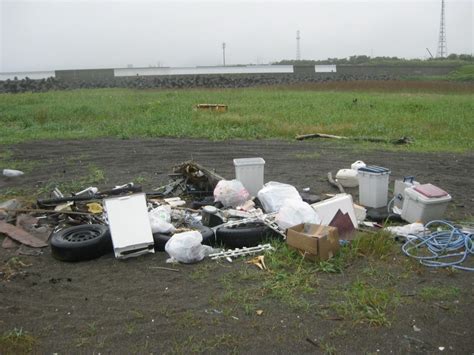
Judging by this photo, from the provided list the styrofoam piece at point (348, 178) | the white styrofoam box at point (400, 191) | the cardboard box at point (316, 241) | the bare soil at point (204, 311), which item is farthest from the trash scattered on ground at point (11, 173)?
the white styrofoam box at point (400, 191)

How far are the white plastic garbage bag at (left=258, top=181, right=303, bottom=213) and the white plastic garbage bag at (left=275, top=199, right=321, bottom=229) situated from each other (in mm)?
529

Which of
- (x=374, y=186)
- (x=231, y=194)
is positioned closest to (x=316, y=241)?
(x=231, y=194)

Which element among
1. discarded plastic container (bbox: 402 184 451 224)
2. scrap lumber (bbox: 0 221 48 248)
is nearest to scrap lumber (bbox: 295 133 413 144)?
discarded plastic container (bbox: 402 184 451 224)

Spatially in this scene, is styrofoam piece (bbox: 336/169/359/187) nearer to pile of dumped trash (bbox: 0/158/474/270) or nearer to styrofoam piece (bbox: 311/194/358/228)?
pile of dumped trash (bbox: 0/158/474/270)

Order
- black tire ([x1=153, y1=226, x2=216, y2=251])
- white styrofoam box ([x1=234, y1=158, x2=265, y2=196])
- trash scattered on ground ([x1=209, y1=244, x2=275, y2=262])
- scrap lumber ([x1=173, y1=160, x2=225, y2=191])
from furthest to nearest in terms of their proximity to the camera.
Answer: scrap lumber ([x1=173, y1=160, x2=225, y2=191]) → white styrofoam box ([x1=234, y1=158, x2=265, y2=196]) → black tire ([x1=153, y1=226, x2=216, y2=251]) → trash scattered on ground ([x1=209, y1=244, x2=275, y2=262])

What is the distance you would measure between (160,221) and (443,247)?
288 cm

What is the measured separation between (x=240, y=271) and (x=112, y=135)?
942cm

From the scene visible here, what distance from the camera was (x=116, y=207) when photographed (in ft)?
14.9

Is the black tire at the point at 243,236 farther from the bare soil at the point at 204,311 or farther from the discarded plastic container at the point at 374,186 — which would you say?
the discarded plastic container at the point at 374,186

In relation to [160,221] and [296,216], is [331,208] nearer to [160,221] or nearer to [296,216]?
[296,216]

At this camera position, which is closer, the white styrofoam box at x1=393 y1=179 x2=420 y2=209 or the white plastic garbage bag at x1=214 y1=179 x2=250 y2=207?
the white plastic garbage bag at x1=214 y1=179 x2=250 y2=207

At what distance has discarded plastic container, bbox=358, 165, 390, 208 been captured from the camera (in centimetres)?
564

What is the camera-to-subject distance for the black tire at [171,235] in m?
4.53

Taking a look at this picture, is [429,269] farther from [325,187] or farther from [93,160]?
[93,160]
